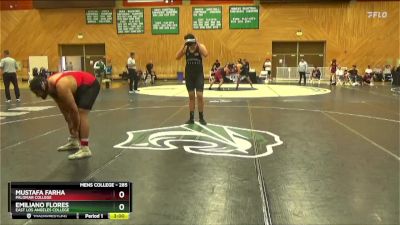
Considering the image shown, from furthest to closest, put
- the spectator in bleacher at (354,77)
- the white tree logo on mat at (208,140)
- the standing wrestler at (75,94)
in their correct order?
the spectator in bleacher at (354,77) → the white tree logo on mat at (208,140) → the standing wrestler at (75,94)

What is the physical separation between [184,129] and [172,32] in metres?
21.9

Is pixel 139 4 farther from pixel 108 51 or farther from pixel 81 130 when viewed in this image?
pixel 81 130

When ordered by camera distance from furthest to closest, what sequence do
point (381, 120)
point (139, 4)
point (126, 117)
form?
point (139, 4), point (126, 117), point (381, 120)

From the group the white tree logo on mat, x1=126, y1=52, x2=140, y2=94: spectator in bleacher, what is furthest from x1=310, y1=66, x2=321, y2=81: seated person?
the white tree logo on mat

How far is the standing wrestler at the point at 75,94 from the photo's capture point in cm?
486

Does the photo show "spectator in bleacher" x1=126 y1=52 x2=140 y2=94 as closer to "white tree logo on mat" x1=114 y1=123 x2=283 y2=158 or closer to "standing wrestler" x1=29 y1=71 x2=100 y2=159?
"white tree logo on mat" x1=114 y1=123 x2=283 y2=158

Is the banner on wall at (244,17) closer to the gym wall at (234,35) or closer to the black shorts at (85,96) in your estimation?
the gym wall at (234,35)

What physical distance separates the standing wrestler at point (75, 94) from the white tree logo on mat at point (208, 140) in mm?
720

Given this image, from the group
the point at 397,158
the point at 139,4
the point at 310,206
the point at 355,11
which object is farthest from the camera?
the point at 139,4

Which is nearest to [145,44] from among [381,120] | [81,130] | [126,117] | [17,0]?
[17,0]

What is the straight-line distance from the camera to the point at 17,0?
29594 millimetres
